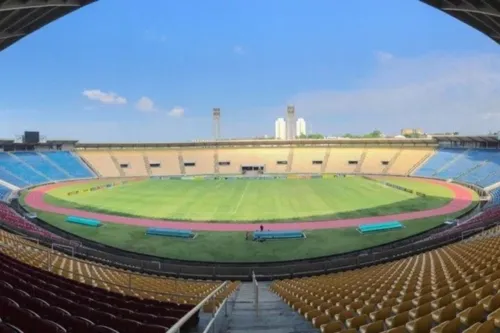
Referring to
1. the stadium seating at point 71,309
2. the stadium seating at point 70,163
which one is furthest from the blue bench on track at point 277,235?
the stadium seating at point 70,163

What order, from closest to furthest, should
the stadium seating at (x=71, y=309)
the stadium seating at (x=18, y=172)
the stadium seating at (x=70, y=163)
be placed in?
the stadium seating at (x=71, y=309) < the stadium seating at (x=18, y=172) < the stadium seating at (x=70, y=163)

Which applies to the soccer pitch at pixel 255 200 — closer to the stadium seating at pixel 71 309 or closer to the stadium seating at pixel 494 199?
the stadium seating at pixel 494 199

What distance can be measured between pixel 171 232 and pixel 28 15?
58.8ft

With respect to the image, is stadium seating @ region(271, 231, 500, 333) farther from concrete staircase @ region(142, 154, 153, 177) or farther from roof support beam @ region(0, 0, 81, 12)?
concrete staircase @ region(142, 154, 153, 177)

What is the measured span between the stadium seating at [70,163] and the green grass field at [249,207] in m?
13.2

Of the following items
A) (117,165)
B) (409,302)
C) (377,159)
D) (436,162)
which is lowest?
(409,302)

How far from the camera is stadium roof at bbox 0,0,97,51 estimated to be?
14.7 metres

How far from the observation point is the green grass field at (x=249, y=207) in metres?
26.1

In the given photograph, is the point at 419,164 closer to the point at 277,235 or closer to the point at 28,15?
the point at 277,235

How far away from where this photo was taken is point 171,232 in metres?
30.0

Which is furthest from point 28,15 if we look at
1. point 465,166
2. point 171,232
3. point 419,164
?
point 419,164

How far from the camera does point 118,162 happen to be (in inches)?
3103

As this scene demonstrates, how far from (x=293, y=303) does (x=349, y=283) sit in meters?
3.14

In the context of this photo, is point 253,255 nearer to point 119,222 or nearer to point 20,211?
point 119,222
